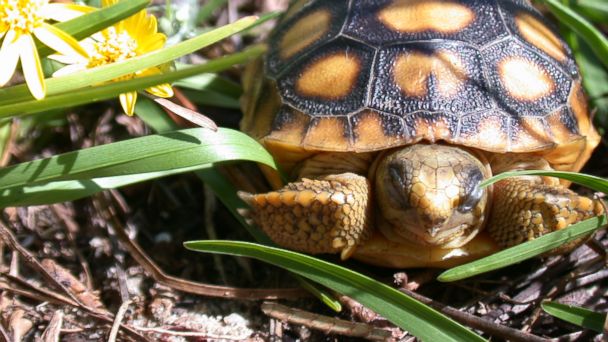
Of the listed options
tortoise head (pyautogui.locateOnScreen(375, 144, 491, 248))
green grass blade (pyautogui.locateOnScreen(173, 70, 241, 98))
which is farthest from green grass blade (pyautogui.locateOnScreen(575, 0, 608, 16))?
green grass blade (pyautogui.locateOnScreen(173, 70, 241, 98))

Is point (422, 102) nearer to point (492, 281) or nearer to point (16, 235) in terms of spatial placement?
point (492, 281)

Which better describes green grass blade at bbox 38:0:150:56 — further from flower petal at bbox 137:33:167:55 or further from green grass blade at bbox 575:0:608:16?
green grass blade at bbox 575:0:608:16

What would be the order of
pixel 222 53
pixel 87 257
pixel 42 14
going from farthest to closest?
pixel 222 53, pixel 87 257, pixel 42 14

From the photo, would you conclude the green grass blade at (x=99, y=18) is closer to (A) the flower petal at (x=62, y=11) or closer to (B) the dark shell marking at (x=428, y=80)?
(A) the flower petal at (x=62, y=11)

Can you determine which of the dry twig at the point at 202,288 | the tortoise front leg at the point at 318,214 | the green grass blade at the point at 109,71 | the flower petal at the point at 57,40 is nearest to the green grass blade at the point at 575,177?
the tortoise front leg at the point at 318,214

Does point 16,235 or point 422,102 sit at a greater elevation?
point 422,102

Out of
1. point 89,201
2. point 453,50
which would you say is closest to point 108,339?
point 89,201
